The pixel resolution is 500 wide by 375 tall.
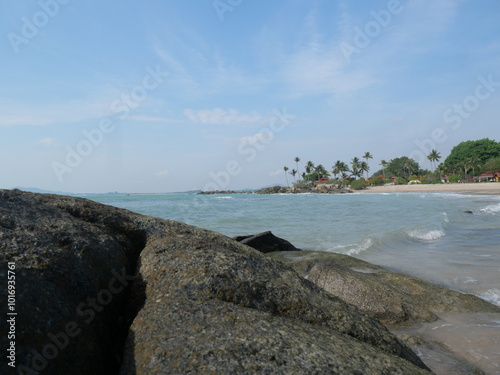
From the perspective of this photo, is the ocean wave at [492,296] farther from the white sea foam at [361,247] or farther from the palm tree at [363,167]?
the palm tree at [363,167]

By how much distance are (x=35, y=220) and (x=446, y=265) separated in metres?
10.7

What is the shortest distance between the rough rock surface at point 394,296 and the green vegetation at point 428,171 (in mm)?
107033

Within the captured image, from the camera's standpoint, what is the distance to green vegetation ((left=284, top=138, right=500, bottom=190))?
102 m

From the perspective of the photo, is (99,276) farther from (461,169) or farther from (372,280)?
(461,169)

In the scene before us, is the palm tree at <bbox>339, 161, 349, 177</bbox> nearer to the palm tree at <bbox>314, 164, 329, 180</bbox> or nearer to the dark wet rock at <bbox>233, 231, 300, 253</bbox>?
the palm tree at <bbox>314, 164, 329, 180</bbox>

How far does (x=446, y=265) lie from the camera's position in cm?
995

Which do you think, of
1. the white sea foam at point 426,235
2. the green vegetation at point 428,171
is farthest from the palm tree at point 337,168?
the white sea foam at point 426,235

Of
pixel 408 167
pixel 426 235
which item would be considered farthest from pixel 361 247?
pixel 408 167

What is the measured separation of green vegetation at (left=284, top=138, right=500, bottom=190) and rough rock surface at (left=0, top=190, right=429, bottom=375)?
112094mm

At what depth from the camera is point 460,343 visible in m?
4.96

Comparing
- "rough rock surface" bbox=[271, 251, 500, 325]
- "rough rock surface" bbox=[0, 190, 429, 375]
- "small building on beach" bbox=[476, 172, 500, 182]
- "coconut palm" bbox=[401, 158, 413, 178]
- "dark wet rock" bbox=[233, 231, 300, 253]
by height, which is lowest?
"rough rock surface" bbox=[271, 251, 500, 325]

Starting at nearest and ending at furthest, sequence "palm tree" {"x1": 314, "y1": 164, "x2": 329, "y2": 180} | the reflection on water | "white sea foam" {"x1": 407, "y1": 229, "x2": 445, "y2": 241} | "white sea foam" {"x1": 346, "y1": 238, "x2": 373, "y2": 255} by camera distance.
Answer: the reflection on water < "white sea foam" {"x1": 346, "y1": 238, "x2": 373, "y2": 255} < "white sea foam" {"x1": 407, "y1": 229, "x2": 445, "y2": 241} < "palm tree" {"x1": 314, "y1": 164, "x2": 329, "y2": 180}

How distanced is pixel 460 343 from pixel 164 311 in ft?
15.5

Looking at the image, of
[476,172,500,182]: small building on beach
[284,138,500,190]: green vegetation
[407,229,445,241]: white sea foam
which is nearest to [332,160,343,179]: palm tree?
[284,138,500,190]: green vegetation
